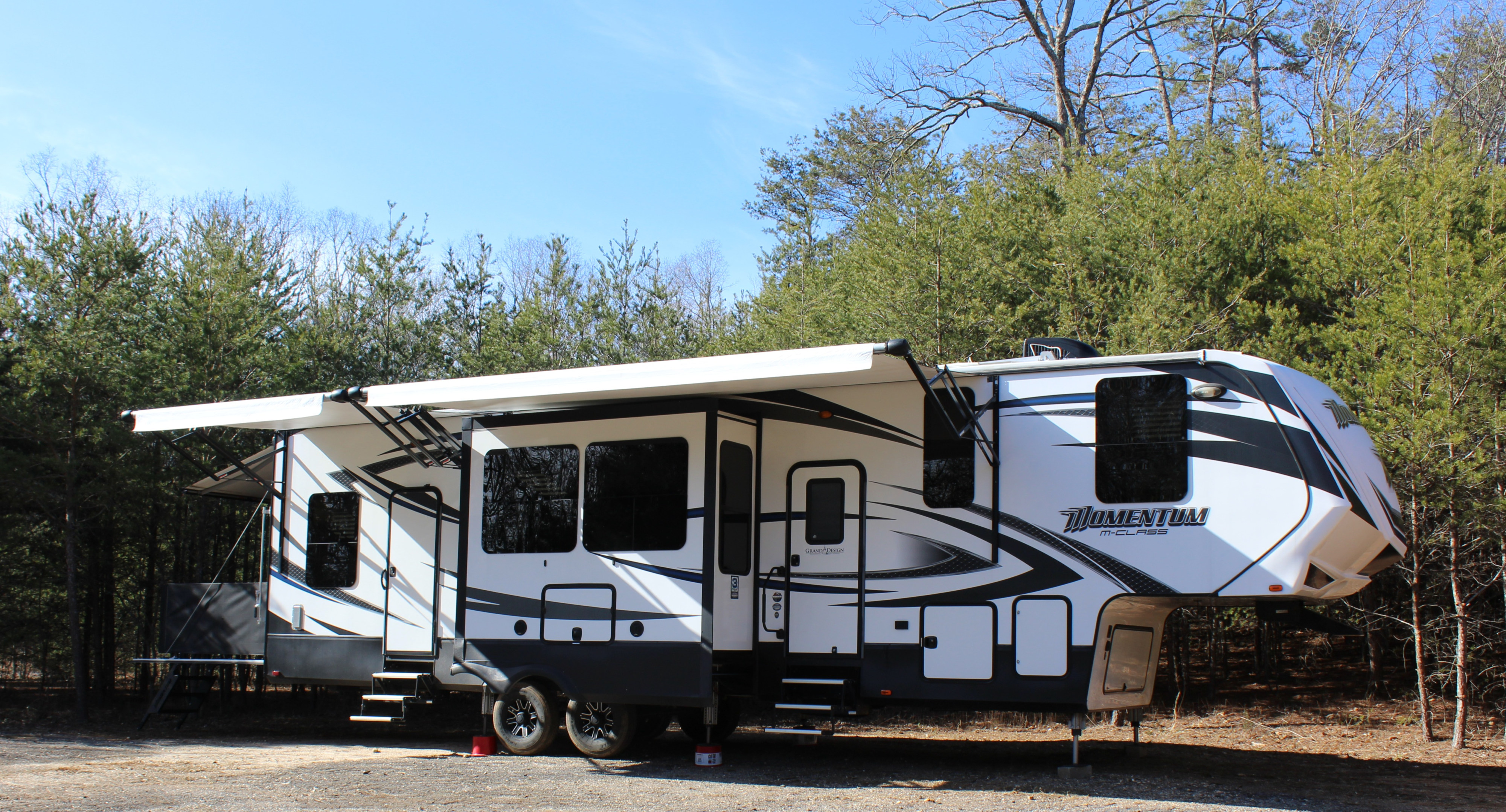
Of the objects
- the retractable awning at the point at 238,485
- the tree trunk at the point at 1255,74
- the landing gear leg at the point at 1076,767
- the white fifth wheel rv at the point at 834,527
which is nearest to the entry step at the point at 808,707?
the white fifth wheel rv at the point at 834,527

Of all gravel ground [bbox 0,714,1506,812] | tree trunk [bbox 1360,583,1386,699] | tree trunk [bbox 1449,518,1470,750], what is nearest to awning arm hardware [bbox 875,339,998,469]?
gravel ground [bbox 0,714,1506,812]

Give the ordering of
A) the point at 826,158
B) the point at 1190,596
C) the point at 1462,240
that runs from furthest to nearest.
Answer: the point at 826,158 → the point at 1462,240 → the point at 1190,596

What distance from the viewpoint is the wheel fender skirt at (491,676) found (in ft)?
26.9

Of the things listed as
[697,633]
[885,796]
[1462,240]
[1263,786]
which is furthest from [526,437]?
[1462,240]

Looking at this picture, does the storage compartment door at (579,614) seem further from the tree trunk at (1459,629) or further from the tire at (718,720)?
the tree trunk at (1459,629)

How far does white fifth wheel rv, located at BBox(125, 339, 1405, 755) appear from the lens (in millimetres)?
6566

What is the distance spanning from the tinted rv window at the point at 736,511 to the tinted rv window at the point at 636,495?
269 mm

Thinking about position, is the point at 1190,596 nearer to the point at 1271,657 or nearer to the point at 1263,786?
the point at 1263,786

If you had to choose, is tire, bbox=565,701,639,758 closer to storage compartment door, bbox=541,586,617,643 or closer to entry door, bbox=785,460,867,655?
storage compartment door, bbox=541,586,617,643

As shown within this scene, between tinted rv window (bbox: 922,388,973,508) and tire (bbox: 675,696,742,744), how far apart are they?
238 centimetres

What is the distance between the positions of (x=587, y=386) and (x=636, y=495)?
903 millimetres

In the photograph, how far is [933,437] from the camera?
290 inches

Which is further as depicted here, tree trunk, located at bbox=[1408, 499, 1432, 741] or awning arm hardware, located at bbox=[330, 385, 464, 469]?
tree trunk, located at bbox=[1408, 499, 1432, 741]

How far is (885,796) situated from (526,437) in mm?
3738
